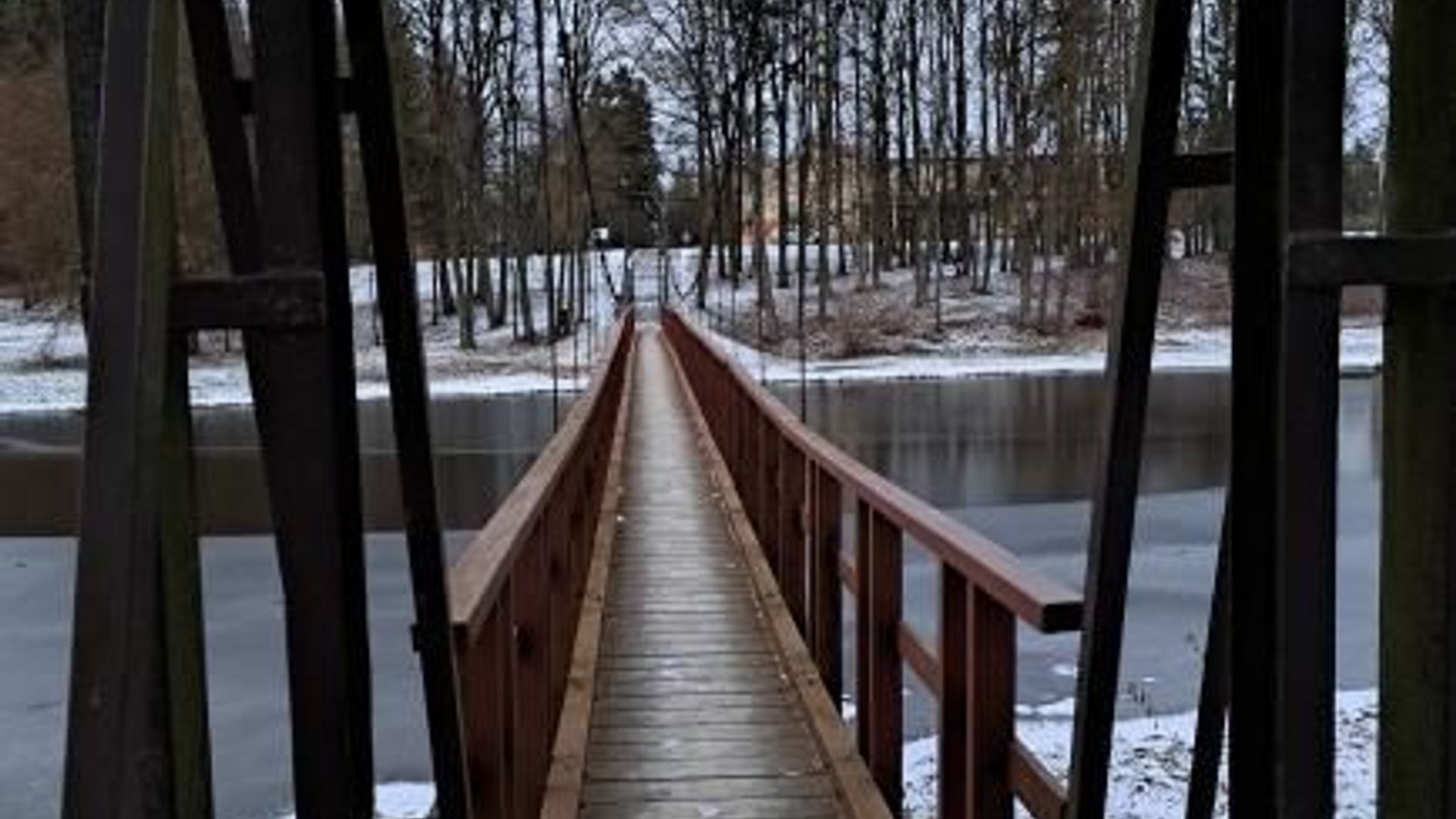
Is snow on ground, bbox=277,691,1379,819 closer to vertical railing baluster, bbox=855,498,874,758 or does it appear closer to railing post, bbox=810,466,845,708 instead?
railing post, bbox=810,466,845,708

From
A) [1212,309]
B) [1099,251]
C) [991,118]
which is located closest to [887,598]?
[1212,309]

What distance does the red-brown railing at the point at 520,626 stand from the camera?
330 centimetres

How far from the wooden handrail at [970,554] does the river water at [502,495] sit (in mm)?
511

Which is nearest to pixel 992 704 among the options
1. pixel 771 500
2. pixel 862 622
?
pixel 862 622

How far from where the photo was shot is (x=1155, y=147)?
2.49 metres

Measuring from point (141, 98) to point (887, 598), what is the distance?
321cm

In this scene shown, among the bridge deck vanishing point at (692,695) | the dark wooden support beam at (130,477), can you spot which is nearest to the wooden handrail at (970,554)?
the bridge deck vanishing point at (692,695)

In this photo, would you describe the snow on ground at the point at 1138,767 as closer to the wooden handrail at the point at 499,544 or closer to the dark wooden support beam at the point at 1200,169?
the wooden handrail at the point at 499,544

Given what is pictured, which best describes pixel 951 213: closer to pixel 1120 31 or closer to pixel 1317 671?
pixel 1120 31

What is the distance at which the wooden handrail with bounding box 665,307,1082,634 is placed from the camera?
2.94 m

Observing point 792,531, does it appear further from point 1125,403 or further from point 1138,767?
point 1125,403

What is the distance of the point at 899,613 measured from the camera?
4.82 m

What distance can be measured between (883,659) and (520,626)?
1.03 m

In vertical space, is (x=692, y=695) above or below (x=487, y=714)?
below
